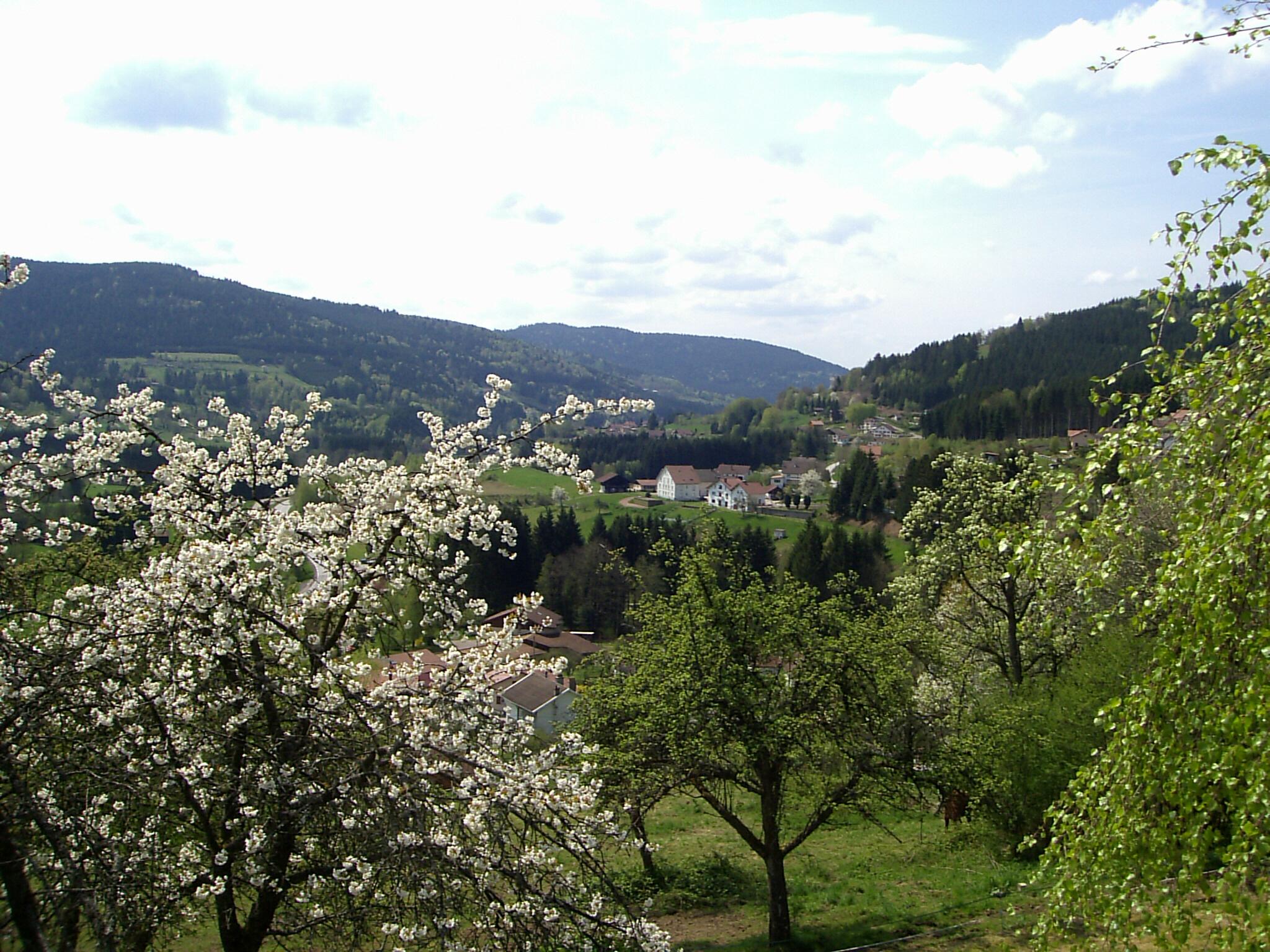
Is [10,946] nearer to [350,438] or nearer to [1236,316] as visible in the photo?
Result: [1236,316]

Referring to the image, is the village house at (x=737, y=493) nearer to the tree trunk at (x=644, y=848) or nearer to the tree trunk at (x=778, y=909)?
the tree trunk at (x=644, y=848)

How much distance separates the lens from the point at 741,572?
52.6ft

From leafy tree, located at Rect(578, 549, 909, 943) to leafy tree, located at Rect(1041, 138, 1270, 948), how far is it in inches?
333

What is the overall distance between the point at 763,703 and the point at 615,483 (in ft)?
410

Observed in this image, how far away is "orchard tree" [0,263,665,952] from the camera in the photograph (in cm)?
597

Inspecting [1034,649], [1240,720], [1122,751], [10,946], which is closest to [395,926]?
[10,946]

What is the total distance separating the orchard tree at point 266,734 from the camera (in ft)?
19.6

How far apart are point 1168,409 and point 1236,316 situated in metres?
1.12

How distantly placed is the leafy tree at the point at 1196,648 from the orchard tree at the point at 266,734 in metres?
3.59

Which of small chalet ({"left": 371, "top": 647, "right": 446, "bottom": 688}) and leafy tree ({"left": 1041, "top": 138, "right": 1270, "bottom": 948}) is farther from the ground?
leafy tree ({"left": 1041, "top": 138, "right": 1270, "bottom": 948})

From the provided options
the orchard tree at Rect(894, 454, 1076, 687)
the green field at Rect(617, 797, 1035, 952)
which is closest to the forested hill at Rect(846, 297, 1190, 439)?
the orchard tree at Rect(894, 454, 1076, 687)

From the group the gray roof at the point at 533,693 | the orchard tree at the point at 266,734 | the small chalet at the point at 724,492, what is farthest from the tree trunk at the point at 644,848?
the small chalet at the point at 724,492

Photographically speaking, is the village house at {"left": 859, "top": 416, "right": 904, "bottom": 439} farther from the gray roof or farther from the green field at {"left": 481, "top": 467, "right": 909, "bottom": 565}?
the gray roof

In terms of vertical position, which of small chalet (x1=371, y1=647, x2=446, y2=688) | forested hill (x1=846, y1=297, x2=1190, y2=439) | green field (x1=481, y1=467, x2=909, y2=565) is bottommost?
green field (x1=481, y1=467, x2=909, y2=565)
